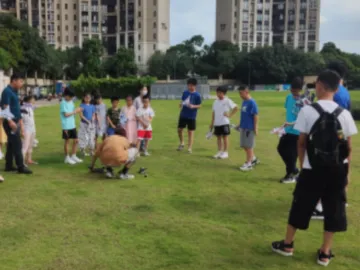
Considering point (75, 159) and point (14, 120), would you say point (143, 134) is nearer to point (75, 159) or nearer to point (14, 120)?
point (75, 159)

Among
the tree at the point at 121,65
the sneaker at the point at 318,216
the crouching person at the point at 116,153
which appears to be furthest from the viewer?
the tree at the point at 121,65

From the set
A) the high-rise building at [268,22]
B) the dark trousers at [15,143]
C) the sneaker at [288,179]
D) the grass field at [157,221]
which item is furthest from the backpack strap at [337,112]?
the high-rise building at [268,22]

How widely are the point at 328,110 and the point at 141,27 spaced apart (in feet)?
332

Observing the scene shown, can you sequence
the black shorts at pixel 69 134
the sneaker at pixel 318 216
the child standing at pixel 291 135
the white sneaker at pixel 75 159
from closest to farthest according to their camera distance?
the sneaker at pixel 318 216
the child standing at pixel 291 135
the black shorts at pixel 69 134
the white sneaker at pixel 75 159

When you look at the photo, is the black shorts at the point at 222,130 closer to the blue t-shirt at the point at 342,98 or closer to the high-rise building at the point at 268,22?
the blue t-shirt at the point at 342,98

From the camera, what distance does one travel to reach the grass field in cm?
426

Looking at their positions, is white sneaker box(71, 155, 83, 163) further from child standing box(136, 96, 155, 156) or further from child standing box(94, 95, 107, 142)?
child standing box(136, 96, 155, 156)

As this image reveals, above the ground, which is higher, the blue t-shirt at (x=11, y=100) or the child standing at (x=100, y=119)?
the blue t-shirt at (x=11, y=100)

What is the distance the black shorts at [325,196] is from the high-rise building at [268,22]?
113m

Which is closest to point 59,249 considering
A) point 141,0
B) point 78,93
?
point 78,93

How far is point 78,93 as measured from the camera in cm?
4356

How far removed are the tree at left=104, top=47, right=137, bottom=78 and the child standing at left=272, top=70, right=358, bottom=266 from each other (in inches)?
3227

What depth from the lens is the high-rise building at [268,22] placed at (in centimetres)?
11494

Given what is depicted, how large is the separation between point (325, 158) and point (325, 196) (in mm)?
423
